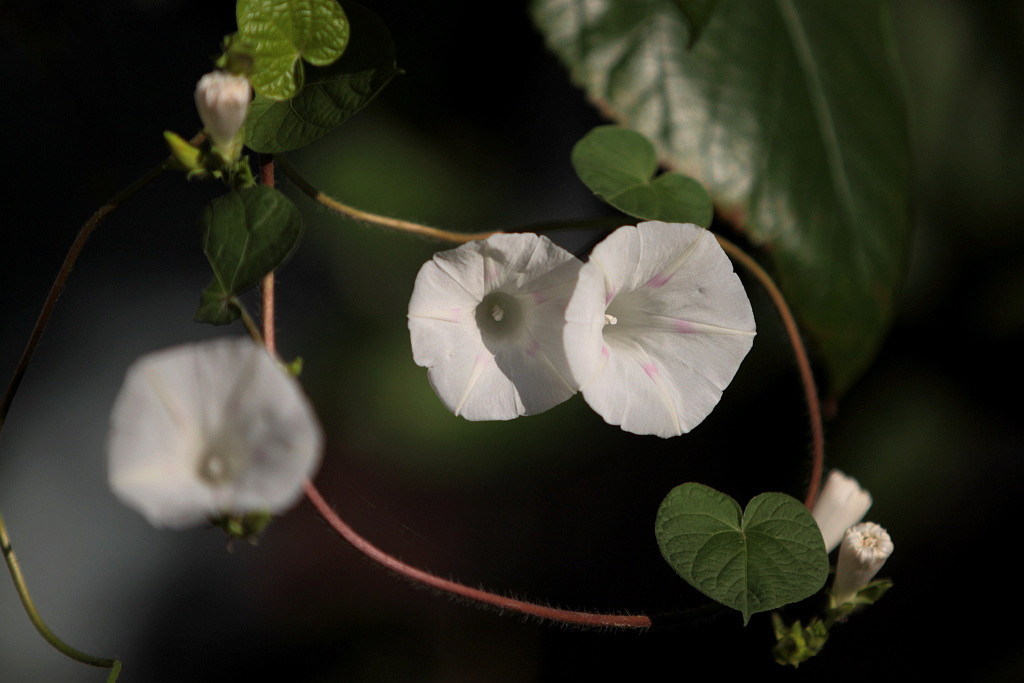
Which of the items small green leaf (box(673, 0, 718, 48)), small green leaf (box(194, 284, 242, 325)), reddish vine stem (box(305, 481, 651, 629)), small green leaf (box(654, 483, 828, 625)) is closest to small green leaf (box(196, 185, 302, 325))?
small green leaf (box(194, 284, 242, 325))

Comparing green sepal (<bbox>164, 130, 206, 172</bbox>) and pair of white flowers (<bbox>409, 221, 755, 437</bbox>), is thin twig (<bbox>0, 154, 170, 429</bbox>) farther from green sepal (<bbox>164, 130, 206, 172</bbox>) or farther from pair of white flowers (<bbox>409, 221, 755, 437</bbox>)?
pair of white flowers (<bbox>409, 221, 755, 437</bbox>)

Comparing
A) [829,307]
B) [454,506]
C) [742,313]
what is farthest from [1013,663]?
[742,313]

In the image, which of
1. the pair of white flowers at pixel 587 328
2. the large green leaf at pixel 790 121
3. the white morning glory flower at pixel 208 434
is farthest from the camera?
the large green leaf at pixel 790 121

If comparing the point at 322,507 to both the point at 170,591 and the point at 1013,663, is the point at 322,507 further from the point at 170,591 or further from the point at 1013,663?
the point at 1013,663

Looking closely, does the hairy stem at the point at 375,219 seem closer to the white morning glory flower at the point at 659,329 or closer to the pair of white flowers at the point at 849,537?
the white morning glory flower at the point at 659,329

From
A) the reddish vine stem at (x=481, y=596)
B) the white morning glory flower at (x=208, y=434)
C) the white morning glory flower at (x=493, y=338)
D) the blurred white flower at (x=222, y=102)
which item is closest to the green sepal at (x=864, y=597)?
the reddish vine stem at (x=481, y=596)

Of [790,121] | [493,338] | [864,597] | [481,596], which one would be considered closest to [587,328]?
[493,338]
